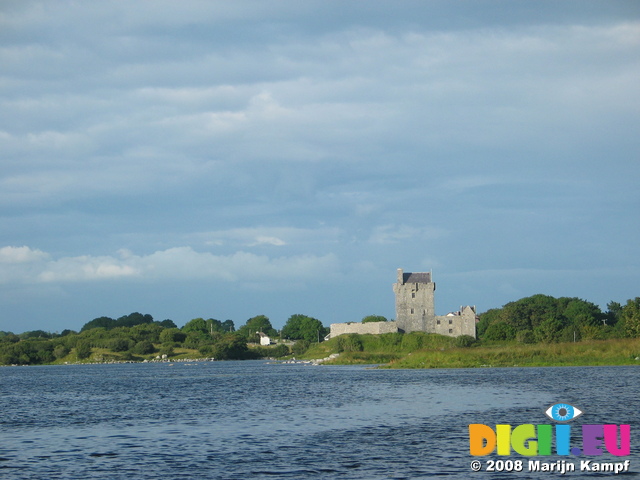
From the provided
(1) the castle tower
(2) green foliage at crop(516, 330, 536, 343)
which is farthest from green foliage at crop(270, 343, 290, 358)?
(2) green foliage at crop(516, 330, 536, 343)

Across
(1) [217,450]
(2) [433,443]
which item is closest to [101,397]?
(1) [217,450]

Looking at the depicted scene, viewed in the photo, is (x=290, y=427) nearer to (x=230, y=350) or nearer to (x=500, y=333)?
(x=500, y=333)

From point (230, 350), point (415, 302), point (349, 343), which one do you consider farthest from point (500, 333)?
point (230, 350)

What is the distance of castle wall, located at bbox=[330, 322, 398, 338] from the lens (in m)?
153

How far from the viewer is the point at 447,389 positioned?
57.3 metres

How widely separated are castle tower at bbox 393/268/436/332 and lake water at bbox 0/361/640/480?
8819cm

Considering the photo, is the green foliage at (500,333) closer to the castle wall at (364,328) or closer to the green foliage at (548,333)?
the green foliage at (548,333)

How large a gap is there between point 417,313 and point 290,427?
120 meters

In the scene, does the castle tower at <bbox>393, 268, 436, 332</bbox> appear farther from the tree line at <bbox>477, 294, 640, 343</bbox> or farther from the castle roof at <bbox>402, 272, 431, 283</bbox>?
the tree line at <bbox>477, 294, 640, 343</bbox>

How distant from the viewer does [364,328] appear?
517 ft

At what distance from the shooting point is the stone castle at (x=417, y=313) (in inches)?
5965

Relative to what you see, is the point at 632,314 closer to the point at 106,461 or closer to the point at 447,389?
the point at 447,389

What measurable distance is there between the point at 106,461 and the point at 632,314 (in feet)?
361

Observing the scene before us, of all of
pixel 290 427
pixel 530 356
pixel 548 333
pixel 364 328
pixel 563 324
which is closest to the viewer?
pixel 290 427
